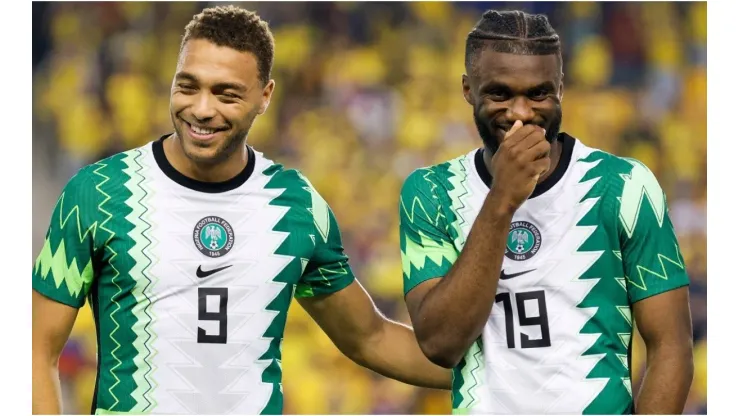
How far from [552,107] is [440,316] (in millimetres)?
780

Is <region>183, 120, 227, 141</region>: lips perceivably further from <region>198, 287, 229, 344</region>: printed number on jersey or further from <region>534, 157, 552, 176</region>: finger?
<region>534, 157, 552, 176</region>: finger

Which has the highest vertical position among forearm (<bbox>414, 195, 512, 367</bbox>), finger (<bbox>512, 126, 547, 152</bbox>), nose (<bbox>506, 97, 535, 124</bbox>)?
nose (<bbox>506, 97, 535, 124</bbox>)

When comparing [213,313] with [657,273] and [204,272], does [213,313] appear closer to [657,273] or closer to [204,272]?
[204,272]

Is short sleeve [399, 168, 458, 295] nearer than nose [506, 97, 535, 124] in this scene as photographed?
No

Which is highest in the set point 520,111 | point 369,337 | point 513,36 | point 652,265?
point 513,36

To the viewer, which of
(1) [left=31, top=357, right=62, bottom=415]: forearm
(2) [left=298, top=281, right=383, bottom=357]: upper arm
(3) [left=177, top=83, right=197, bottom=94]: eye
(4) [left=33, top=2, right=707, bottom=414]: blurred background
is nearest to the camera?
(1) [left=31, top=357, right=62, bottom=415]: forearm

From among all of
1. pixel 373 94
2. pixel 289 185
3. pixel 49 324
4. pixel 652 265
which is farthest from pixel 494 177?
pixel 373 94

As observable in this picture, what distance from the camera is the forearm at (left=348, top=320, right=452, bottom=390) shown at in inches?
178

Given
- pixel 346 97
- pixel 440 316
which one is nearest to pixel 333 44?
pixel 346 97

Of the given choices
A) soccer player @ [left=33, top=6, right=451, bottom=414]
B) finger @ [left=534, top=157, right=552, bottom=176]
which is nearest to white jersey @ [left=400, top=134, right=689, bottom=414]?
finger @ [left=534, top=157, right=552, bottom=176]

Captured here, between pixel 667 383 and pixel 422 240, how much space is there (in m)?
0.95

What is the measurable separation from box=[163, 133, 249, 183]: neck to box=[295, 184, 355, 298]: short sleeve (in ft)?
1.04

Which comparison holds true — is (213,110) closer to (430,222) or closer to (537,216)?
(430,222)

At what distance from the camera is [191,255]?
415cm
